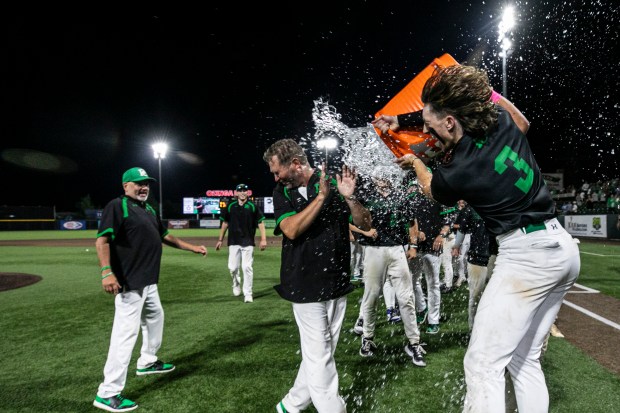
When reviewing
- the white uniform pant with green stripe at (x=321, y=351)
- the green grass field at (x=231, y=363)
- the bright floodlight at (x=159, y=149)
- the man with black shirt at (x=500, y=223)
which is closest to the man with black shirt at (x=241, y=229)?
the green grass field at (x=231, y=363)

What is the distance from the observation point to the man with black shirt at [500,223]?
2.06 m

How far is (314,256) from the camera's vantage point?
2922 millimetres

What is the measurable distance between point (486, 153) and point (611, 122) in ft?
82.5

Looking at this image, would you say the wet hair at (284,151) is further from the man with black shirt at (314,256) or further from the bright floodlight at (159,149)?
the bright floodlight at (159,149)

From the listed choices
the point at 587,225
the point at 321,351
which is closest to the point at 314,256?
the point at 321,351

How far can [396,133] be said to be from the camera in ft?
9.69

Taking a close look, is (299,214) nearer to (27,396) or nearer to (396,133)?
(396,133)

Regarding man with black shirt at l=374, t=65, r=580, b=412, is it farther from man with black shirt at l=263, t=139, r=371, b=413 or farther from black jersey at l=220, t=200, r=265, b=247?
black jersey at l=220, t=200, r=265, b=247

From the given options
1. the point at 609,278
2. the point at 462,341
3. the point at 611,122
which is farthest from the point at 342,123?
the point at 611,122

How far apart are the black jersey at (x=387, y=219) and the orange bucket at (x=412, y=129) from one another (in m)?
1.96

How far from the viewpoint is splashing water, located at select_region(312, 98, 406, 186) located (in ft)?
15.3

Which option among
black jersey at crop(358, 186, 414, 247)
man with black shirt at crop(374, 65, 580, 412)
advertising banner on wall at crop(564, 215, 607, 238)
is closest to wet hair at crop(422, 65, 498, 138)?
man with black shirt at crop(374, 65, 580, 412)

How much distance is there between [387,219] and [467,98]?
129 inches

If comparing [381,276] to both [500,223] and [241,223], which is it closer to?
[500,223]
